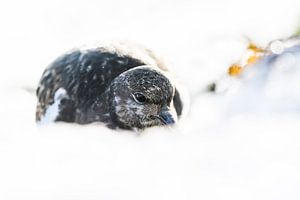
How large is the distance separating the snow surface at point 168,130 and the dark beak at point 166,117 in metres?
0.07

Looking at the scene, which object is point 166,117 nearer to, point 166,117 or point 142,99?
point 166,117

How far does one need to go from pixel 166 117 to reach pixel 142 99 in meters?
0.22

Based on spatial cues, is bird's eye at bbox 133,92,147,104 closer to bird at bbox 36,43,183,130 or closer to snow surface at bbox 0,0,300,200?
bird at bbox 36,43,183,130

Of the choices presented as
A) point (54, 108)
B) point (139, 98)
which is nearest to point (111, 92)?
point (139, 98)

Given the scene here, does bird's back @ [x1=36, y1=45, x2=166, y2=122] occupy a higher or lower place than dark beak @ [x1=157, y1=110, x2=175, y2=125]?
higher

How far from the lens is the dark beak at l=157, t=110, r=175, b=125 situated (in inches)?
164

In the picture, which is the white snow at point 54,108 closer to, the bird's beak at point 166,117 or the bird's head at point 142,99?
the bird's head at point 142,99

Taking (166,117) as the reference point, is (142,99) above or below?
above

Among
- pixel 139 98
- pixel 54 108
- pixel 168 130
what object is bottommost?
pixel 168 130

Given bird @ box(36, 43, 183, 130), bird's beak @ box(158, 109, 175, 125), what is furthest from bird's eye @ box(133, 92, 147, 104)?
bird's beak @ box(158, 109, 175, 125)

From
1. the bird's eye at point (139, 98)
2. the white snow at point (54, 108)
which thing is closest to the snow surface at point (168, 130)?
the white snow at point (54, 108)

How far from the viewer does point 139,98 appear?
4344 mm

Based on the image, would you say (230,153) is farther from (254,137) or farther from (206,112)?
(206,112)

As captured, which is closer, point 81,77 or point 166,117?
point 166,117
